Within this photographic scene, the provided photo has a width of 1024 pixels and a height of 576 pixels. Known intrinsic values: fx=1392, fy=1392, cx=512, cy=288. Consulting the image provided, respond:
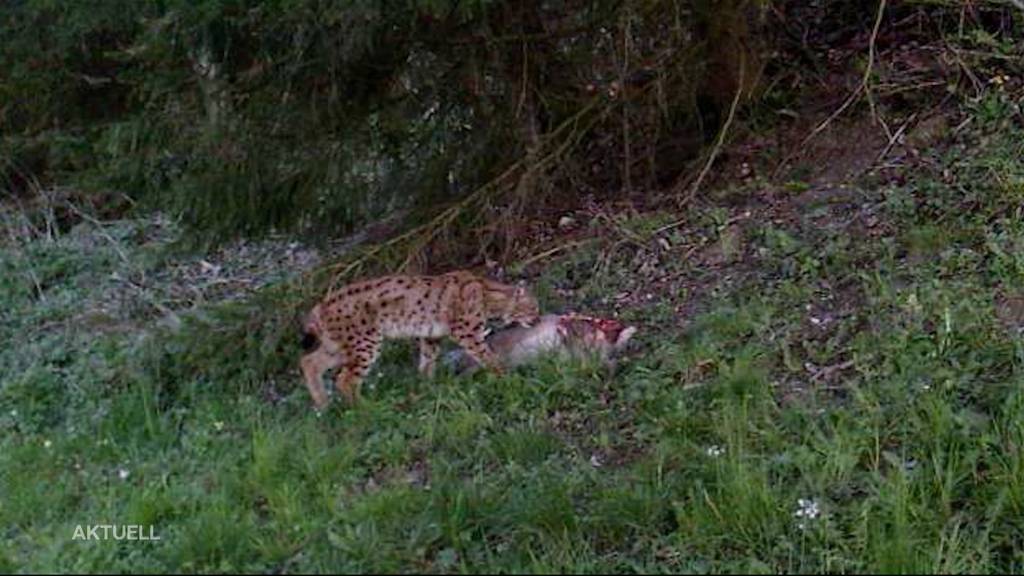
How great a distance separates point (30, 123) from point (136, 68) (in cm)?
213

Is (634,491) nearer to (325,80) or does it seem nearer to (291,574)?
(291,574)

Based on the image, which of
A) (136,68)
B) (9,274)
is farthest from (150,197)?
(9,274)

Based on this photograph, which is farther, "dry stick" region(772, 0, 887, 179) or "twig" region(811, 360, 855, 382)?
"dry stick" region(772, 0, 887, 179)

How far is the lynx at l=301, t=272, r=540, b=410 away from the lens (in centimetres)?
790

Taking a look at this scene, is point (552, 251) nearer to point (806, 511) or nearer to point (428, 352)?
point (428, 352)

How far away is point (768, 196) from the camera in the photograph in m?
9.62

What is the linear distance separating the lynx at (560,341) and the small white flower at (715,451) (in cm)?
140

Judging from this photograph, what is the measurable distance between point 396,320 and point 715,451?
2.42 metres

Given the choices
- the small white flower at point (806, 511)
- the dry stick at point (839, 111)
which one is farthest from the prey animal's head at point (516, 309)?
the small white flower at point (806, 511)

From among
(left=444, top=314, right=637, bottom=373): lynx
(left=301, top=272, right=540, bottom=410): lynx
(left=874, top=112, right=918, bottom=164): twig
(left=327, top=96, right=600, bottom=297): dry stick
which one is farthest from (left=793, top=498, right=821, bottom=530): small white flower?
(left=874, top=112, right=918, bottom=164): twig

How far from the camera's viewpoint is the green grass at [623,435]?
18.2 ft

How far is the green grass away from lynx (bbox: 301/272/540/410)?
191 mm

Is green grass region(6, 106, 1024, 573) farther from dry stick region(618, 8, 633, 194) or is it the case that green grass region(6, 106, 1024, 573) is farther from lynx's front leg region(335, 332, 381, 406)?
dry stick region(618, 8, 633, 194)

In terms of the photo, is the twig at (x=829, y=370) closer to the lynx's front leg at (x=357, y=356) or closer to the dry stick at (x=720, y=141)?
the lynx's front leg at (x=357, y=356)
